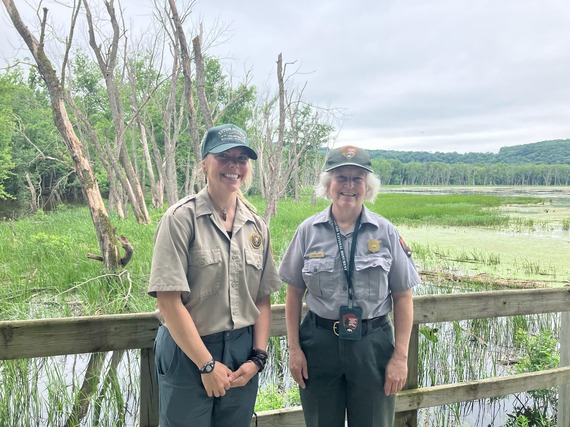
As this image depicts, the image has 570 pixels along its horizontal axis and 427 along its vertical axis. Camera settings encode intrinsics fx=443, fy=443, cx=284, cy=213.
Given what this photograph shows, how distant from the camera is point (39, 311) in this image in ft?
15.9

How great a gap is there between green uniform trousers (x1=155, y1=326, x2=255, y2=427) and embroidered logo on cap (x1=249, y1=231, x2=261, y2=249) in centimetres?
33

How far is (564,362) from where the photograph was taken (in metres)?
2.83

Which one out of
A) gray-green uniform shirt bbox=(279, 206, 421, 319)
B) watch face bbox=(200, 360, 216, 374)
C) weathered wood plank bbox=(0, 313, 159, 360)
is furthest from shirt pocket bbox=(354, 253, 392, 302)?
weathered wood plank bbox=(0, 313, 159, 360)

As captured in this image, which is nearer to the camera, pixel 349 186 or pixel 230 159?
pixel 230 159

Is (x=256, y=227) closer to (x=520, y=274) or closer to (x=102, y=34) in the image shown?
(x=520, y=274)

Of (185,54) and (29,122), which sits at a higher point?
(29,122)

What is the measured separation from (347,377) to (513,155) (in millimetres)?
179667

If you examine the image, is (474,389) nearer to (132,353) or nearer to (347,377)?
(347,377)

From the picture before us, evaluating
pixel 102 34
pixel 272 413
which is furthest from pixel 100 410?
pixel 102 34

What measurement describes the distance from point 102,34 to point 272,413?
13.2 meters

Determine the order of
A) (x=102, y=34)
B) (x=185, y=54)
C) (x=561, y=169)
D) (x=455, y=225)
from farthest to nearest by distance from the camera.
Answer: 1. (x=561, y=169)
2. (x=455, y=225)
3. (x=102, y=34)
4. (x=185, y=54)

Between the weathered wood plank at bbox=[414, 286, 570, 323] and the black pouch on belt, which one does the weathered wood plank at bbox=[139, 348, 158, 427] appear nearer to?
the black pouch on belt

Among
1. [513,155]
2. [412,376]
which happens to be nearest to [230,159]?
[412,376]

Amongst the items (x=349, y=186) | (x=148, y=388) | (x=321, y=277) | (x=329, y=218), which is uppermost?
(x=349, y=186)
